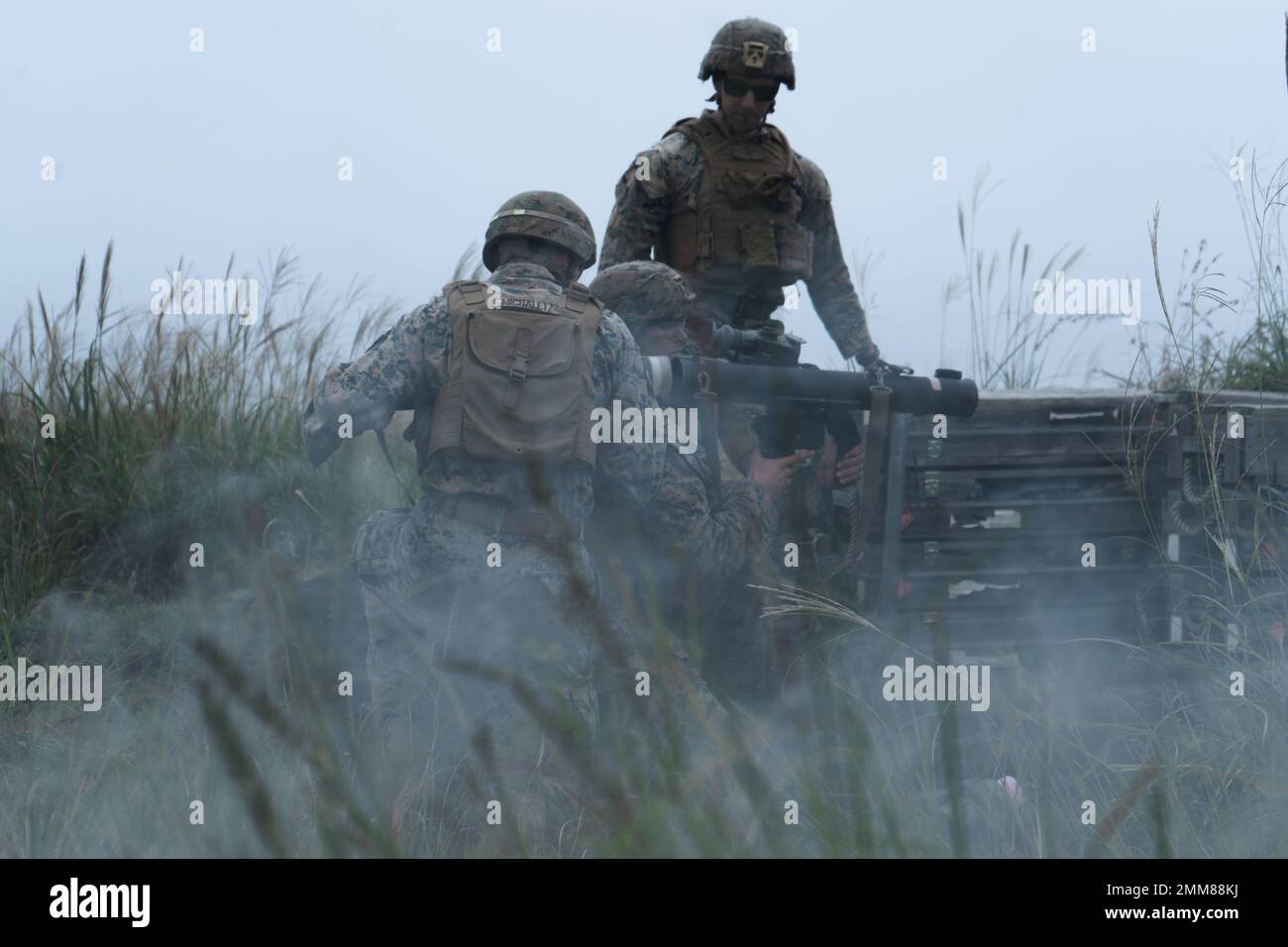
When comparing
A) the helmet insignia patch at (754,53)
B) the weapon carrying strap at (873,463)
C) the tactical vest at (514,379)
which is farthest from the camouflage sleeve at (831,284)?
the tactical vest at (514,379)

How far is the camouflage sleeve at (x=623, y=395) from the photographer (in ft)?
9.68

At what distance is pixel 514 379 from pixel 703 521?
28.1 inches

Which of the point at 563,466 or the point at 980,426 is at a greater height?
the point at 980,426

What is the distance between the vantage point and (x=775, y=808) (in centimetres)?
83

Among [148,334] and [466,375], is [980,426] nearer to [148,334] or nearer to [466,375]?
[466,375]

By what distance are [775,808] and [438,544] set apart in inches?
79.4

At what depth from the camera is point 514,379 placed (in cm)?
275

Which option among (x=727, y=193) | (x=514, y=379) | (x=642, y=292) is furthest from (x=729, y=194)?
(x=514, y=379)

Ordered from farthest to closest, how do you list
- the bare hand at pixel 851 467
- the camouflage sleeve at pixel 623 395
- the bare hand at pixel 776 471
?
the bare hand at pixel 851 467 → the bare hand at pixel 776 471 → the camouflage sleeve at pixel 623 395

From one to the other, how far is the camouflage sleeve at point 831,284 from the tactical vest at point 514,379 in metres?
2.36

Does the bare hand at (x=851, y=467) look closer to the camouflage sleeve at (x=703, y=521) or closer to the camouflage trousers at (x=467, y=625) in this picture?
the camouflage sleeve at (x=703, y=521)

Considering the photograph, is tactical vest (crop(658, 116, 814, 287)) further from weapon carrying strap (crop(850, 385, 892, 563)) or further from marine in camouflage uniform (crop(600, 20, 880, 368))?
weapon carrying strap (crop(850, 385, 892, 563))
